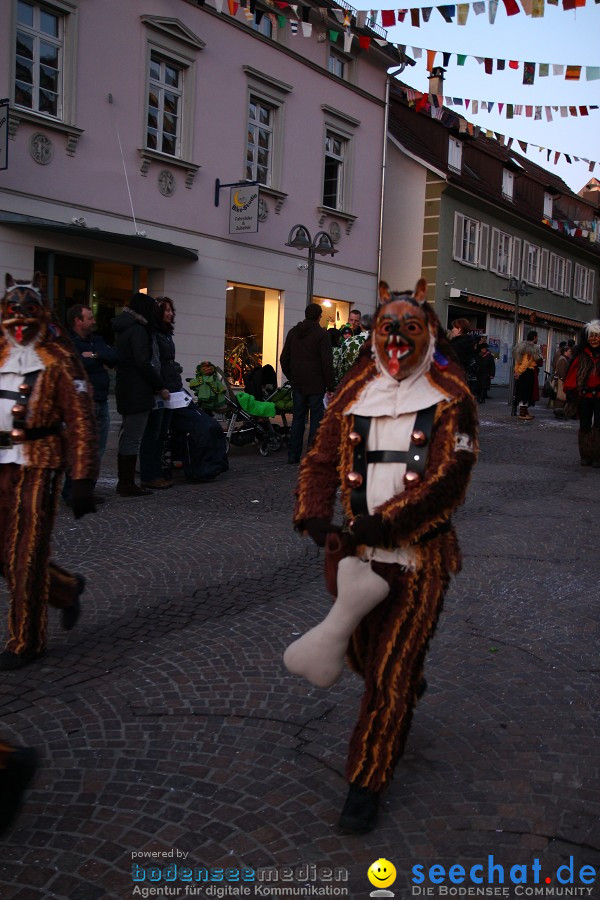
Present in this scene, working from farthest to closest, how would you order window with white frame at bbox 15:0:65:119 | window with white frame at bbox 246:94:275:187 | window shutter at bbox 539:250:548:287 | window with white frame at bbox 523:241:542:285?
window shutter at bbox 539:250:548:287
window with white frame at bbox 523:241:542:285
window with white frame at bbox 246:94:275:187
window with white frame at bbox 15:0:65:119

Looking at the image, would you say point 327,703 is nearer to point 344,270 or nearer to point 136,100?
point 136,100

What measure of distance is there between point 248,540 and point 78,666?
9.26 ft

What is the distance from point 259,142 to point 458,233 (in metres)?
10.8

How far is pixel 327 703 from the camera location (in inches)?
148

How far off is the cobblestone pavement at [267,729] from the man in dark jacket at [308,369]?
4481 millimetres

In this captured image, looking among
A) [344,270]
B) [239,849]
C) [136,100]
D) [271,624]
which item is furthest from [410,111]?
[239,849]

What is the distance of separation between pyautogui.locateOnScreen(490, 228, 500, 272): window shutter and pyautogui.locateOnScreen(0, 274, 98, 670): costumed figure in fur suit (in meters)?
27.8

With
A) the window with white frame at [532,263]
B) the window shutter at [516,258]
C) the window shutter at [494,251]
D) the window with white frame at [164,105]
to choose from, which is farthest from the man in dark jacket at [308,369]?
the window with white frame at [532,263]

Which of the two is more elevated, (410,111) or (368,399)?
(410,111)

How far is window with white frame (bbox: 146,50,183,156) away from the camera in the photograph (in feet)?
51.6

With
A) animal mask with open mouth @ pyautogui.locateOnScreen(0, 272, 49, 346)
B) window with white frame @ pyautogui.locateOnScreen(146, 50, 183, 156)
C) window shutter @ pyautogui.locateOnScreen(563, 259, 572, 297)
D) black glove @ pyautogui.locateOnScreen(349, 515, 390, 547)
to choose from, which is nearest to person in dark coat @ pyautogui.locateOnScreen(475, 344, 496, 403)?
window with white frame @ pyautogui.locateOnScreen(146, 50, 183, 156)

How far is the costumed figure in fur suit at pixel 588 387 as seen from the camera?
1109 centimetres

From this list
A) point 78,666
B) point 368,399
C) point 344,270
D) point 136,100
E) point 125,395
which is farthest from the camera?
point 344,270

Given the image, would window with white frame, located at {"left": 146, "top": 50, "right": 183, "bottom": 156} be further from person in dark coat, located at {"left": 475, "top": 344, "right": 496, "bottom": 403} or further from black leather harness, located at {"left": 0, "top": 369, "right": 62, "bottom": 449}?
black leather harness, located at {"left": 0, "top": 369, "right": 62, "bottom": 449}
